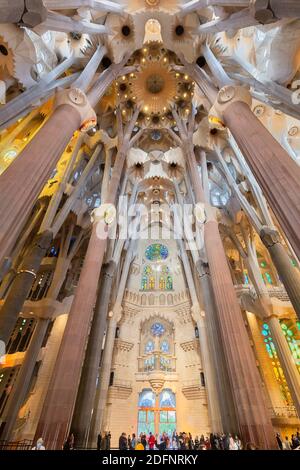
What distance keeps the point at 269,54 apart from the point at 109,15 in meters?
8.44

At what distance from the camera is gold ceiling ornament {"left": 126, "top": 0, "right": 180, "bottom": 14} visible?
12891 millimetres

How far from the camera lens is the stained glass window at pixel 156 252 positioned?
2452 cm

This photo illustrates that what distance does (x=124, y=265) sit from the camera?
67.1 feet

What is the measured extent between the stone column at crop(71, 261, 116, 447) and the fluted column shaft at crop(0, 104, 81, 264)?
801 centimetres

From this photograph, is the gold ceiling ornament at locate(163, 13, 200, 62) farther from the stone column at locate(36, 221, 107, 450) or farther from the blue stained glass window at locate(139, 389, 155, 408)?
the blue stained glass window at locate(139, 389, 155, 408)

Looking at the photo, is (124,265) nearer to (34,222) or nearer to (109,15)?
(34,222)

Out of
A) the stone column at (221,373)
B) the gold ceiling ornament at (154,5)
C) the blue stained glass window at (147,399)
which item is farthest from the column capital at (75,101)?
the blue stained glass window at (147,399)

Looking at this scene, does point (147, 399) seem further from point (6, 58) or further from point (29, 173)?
point (6, 58)

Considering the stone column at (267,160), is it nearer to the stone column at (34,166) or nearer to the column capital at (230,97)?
the column capital at (230,97)

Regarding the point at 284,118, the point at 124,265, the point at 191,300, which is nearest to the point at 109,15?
the point at 284,118

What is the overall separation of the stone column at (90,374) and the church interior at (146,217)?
0.23 ft

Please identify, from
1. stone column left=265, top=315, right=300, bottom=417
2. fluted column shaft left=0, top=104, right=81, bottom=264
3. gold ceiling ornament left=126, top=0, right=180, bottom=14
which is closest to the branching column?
fluted column shaft left=0, top=104, right=81, bottom=264

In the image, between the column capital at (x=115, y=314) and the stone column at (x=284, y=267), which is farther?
the column capital at (x=115, y=314)

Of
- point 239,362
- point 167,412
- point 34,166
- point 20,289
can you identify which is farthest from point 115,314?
point 34,166
